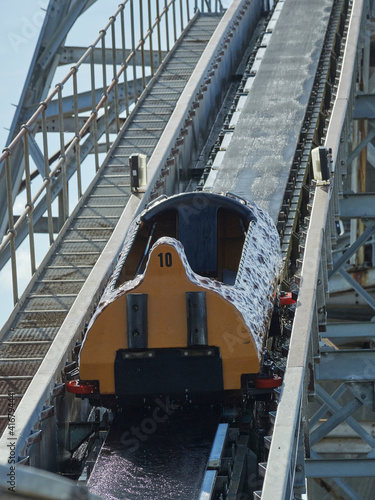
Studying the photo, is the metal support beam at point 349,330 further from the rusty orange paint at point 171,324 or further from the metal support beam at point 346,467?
the rusty orange paint at point 171,324

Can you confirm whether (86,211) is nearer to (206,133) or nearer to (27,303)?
(27,303)

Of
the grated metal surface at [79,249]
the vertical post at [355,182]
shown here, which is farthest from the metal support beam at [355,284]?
the vertical post at [355,182]

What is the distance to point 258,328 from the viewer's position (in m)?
6.19

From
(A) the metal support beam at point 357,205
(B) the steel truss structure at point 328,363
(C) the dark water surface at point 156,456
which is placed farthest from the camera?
(A) the metal support beam at point 357,205

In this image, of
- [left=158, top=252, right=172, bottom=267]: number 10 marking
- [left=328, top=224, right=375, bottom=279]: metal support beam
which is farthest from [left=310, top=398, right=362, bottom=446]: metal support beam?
[left=158, top=252, right=172, bottom=267]: number 10 marking

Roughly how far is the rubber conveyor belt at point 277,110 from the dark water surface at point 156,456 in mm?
3890

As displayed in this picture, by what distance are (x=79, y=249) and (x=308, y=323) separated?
9.52 feet

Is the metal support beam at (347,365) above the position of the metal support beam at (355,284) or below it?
below

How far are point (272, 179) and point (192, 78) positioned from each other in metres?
3.22

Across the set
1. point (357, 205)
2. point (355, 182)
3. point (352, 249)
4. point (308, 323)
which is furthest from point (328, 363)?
point (355, 182)

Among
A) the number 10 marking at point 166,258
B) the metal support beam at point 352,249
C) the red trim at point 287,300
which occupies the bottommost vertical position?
the red trim at point 287,300

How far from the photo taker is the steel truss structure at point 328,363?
5.73m

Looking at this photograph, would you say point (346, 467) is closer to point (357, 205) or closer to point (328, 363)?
point (328, 363)

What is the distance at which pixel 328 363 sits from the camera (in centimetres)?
1002
